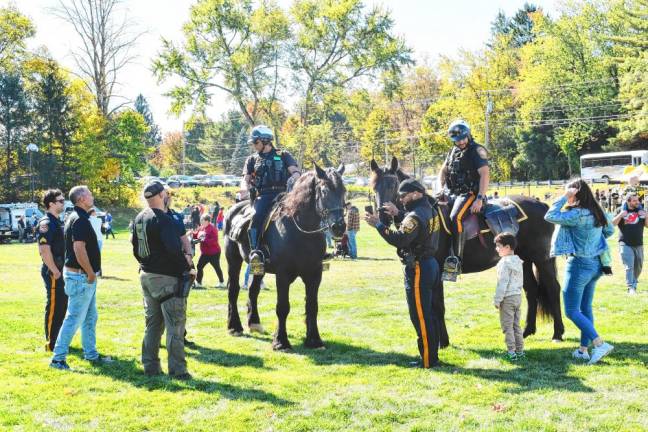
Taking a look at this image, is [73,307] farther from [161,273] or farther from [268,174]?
[268,174]

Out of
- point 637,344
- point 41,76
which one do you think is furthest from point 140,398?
point 41,76

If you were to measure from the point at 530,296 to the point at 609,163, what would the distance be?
2140 inches

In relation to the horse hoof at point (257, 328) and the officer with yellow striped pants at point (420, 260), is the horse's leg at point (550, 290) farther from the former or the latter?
the horse hoof at point (257, 328)

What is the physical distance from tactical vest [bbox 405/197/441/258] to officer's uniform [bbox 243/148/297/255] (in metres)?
2.68

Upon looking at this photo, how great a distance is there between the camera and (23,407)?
6457 mm

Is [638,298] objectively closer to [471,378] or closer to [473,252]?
[473,252]

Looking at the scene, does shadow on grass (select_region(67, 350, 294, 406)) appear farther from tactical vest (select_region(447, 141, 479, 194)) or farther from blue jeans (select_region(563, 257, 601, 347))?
tactical vest (select_region(447, 141, 479, 194))

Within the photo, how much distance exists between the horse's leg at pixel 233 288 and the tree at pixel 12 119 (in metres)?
45.9

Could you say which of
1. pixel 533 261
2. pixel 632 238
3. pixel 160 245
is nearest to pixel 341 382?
pixel 160 245

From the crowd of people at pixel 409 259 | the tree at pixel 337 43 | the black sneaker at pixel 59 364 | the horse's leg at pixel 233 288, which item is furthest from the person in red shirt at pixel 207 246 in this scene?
the tree at pixel 337 43

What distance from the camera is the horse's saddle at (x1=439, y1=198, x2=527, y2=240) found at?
876 cm

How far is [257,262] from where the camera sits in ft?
30.2

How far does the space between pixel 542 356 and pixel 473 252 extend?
5.52 ft

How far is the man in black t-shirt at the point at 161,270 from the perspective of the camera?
7.21 m
